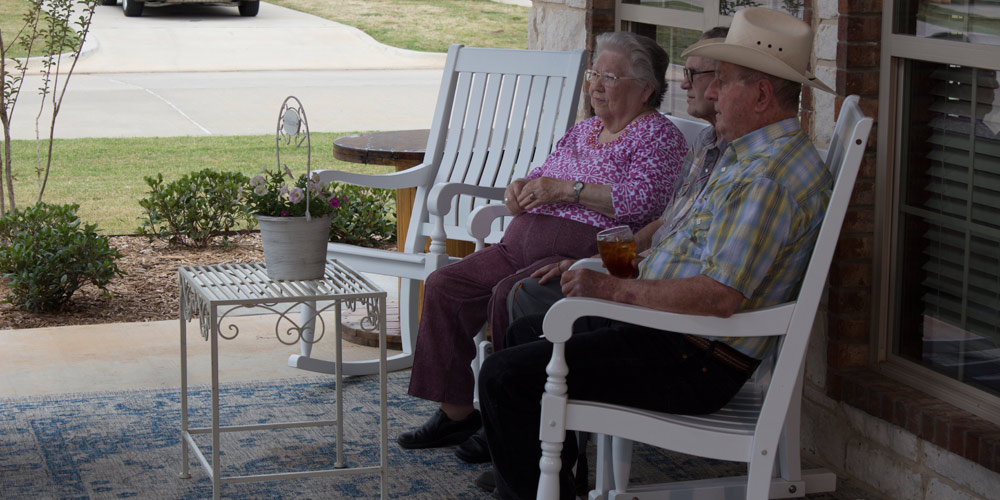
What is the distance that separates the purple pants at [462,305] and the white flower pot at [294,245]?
0.43 m

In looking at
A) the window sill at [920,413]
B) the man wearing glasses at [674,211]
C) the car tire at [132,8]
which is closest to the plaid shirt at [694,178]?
the man wearing glasses at [674,211]

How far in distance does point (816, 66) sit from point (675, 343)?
3.51 feet

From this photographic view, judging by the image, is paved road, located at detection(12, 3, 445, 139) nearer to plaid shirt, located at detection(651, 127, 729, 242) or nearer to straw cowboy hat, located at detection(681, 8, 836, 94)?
plaid shirt, located at detection(651, 127, 729, 242)

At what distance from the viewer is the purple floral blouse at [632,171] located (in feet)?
10.3

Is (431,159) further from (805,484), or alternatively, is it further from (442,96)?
(805,484)

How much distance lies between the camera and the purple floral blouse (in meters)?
3.13

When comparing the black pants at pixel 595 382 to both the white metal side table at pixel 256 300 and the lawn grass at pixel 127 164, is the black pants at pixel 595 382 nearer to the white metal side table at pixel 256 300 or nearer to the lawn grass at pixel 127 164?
the white metal side table at pixel 256 300

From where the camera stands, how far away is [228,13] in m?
19.9

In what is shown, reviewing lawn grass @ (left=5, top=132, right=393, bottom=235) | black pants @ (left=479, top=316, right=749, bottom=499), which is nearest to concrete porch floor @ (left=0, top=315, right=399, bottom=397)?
black pants @ (left=479, top=316, right=749, bottom=499)

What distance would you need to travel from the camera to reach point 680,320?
2.27 m

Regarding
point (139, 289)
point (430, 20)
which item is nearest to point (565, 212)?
point (139, 289)

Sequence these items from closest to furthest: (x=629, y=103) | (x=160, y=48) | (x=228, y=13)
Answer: (x=629, y=103), (x=160, y=48), (x=228, y=13)

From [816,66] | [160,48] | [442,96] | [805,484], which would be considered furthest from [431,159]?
[160,48]

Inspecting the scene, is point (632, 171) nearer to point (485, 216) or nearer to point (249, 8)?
point (485, 216)
